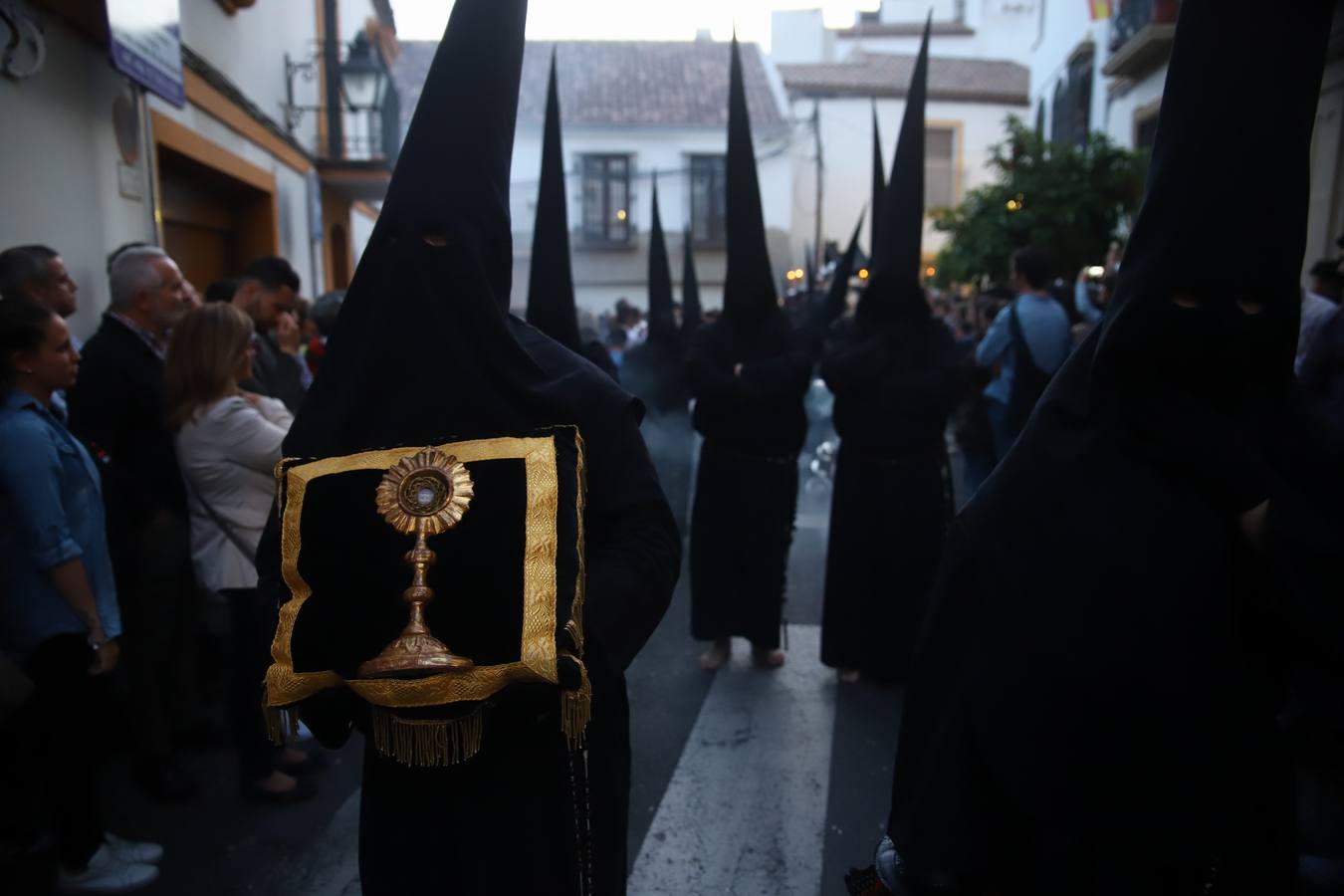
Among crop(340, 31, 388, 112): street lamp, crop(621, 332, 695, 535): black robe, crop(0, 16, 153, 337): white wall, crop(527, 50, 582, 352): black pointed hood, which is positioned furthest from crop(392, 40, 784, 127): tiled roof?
crop(527, 50, 582, 352): black pointed hood

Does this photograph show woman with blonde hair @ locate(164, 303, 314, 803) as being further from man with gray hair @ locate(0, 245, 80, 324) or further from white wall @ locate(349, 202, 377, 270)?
white wall @ locate(349, 202, 377, 270)

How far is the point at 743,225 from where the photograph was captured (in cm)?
522

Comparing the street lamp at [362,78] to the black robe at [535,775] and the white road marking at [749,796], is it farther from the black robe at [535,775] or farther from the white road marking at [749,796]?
the black robe at [535,775]

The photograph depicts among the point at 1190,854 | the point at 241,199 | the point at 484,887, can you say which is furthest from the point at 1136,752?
the point at 241,199

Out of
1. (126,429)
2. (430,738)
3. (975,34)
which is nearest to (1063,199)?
(126,429)

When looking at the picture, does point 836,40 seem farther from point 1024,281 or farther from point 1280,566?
point 1280,566

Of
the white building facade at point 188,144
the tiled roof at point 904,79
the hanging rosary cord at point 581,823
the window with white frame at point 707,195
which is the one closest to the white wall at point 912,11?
the tiled roof at point 904,79

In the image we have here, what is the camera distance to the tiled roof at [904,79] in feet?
98.6

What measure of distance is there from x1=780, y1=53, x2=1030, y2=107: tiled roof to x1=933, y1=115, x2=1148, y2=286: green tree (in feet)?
66.0

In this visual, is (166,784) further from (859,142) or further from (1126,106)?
(859,142)

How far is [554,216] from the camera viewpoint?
Result: 3938mm

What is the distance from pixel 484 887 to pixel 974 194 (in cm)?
1176

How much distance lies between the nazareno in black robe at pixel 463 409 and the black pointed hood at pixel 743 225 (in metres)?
3.32

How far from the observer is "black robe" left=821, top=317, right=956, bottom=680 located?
5.00 metres
